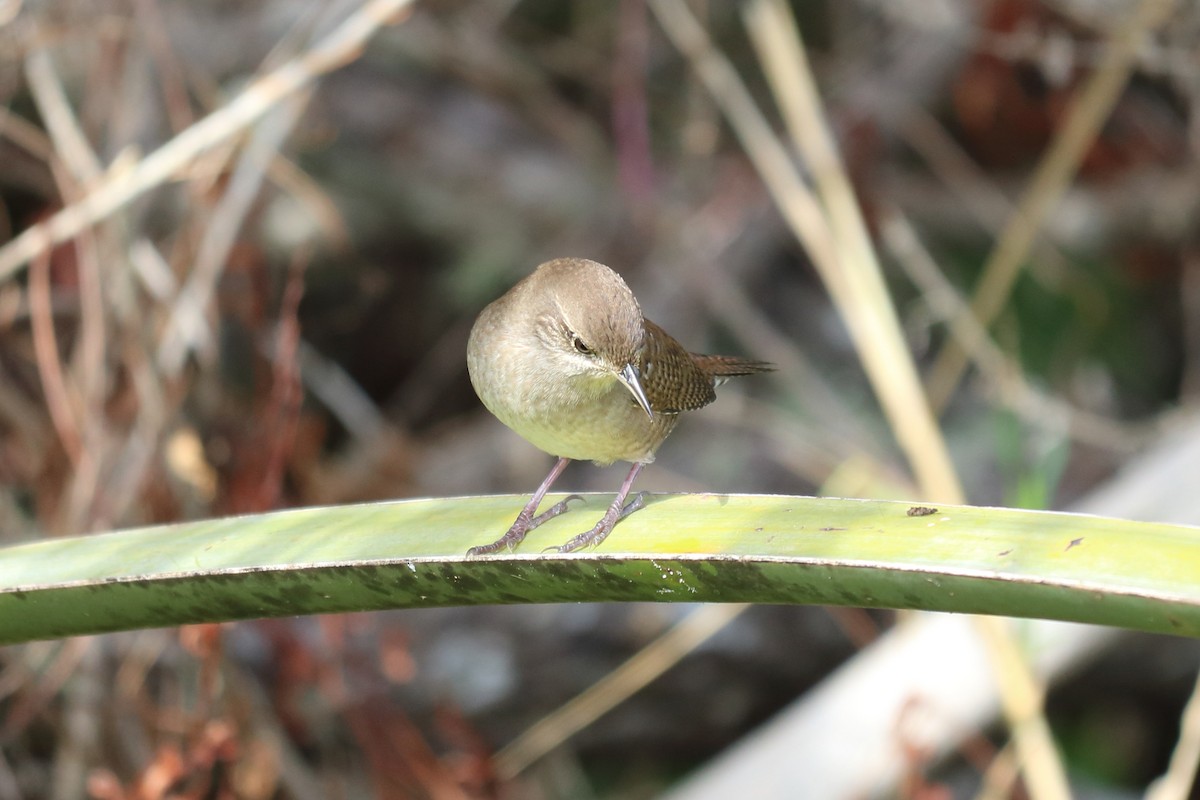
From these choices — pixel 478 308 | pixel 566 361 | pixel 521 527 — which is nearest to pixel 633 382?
pixel 566 361

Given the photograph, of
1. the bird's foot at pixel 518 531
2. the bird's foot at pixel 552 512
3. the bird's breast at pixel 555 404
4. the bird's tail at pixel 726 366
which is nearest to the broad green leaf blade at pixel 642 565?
the bird's foot at pixel 518 531

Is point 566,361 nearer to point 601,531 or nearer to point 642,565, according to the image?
point 601,531

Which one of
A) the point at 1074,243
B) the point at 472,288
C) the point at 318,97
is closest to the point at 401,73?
the point at 318,97

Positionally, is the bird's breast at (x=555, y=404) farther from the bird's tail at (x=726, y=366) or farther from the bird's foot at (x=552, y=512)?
the bird's tail at (x=726, y=366)

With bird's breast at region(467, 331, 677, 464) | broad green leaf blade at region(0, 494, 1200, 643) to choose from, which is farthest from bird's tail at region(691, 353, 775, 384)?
broad green leaf blade at region(0, 494, 1200, 643)

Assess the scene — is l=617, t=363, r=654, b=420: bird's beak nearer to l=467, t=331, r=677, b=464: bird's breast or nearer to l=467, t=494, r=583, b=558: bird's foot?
l=467, t=331, r=677, b=464: bird's breast
